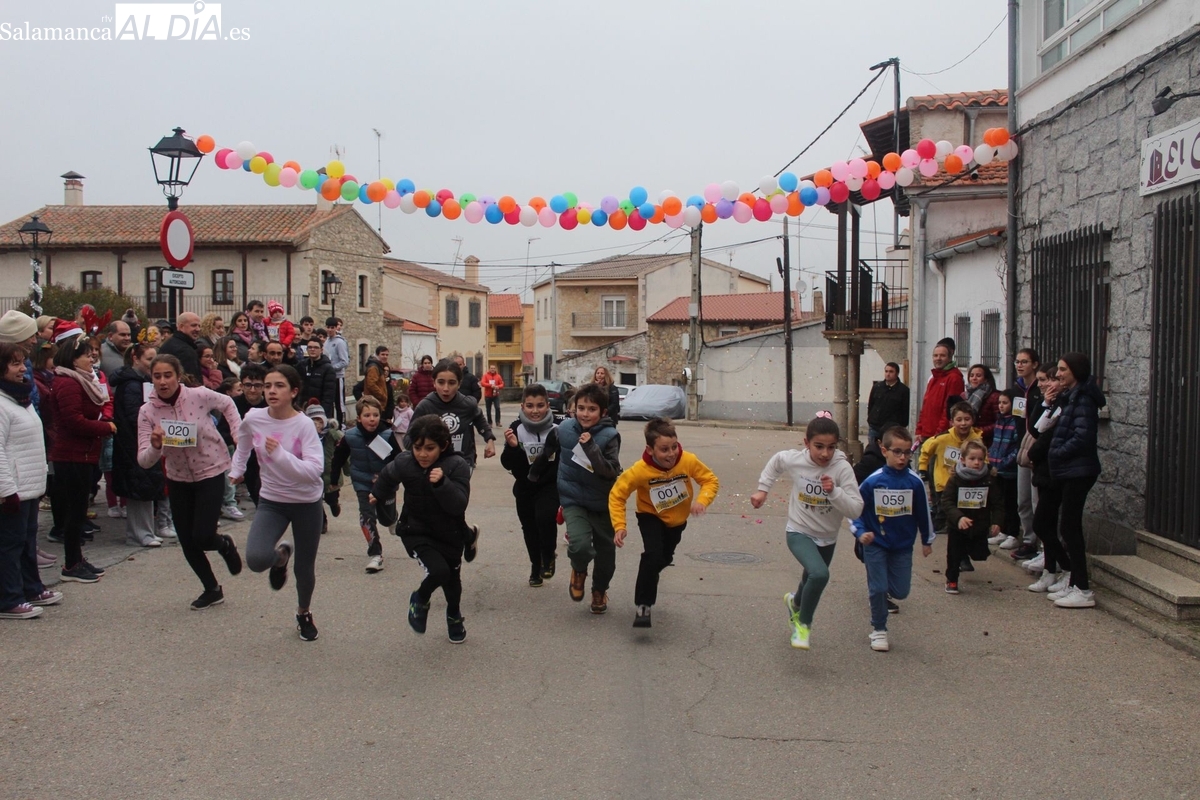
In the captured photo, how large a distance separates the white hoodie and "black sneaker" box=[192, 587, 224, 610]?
12.5 ft

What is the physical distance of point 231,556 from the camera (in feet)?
22.3

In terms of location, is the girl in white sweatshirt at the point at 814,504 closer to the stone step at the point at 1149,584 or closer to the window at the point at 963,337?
the stone step at the point at 1149,584

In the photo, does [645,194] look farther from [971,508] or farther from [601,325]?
[601,325]

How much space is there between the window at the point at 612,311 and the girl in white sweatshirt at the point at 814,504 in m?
60.0

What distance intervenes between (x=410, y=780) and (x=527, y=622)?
8.75ft

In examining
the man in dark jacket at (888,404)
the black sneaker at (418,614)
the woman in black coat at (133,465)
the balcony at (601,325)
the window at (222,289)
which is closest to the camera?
the black sneaker at (418,614)

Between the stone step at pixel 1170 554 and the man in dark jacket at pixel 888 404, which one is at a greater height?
the man in dark jacket at pixel 888 404

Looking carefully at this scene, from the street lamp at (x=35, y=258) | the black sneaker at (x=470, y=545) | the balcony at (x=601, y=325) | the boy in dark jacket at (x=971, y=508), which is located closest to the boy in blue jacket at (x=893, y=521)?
the boy in dark jacket at (x=971, y=508)

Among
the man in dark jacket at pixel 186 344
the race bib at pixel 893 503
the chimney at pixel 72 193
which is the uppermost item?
the chimney at pixel 72 193

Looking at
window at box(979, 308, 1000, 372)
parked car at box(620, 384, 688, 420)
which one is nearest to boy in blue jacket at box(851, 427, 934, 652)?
window at box(979, 308, 1000, 372)

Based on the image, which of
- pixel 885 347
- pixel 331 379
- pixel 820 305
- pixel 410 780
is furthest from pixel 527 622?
pixel 820 305

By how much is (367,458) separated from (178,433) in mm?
2207

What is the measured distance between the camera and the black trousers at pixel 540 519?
24.9 ft

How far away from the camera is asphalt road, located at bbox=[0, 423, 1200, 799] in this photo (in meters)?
4.13
